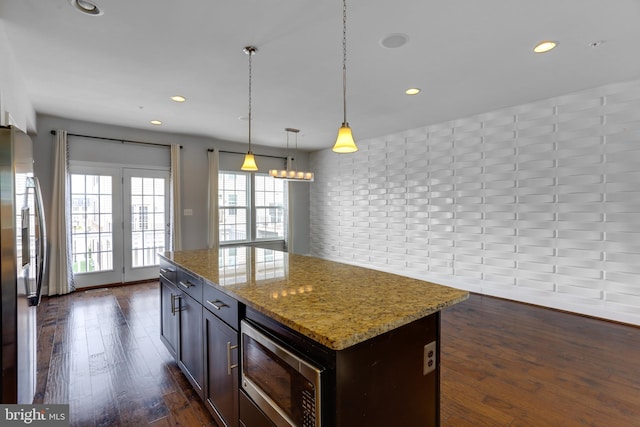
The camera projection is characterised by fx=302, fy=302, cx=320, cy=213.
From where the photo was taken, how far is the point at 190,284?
7.00ft

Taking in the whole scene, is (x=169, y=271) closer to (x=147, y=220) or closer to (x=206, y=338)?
(x=206, y=338)

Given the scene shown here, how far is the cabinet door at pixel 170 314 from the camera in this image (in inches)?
94.6

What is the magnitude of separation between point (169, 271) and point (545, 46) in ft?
12.5

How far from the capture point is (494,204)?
14.6ft

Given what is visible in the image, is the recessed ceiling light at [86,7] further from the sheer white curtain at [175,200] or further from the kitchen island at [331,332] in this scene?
the sheer white curtain at [175,200]

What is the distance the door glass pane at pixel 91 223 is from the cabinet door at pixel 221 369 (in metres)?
4.36

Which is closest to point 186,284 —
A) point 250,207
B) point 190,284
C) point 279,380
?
point 190,284

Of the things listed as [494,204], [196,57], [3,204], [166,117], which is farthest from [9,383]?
[494,204]

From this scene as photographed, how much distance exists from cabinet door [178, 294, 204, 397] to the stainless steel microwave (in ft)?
2.14

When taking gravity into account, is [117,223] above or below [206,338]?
above

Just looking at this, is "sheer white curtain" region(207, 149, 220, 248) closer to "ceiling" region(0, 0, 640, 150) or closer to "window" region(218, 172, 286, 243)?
"window" region(218, 172, 286, 243)

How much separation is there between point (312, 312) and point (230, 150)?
5.85m

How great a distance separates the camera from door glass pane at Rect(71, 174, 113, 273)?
488 cm

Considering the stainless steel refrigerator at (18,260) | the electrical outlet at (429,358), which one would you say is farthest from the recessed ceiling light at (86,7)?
the electrical outlet at (429,358)
